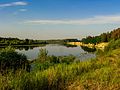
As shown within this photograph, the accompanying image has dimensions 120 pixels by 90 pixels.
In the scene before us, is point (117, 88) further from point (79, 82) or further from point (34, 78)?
point (34, 78)

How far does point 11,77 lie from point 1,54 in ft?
94.5

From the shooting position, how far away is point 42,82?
886 centimetres

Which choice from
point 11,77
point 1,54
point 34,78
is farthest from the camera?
point 1,54

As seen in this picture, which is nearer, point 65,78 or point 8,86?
point 8,86

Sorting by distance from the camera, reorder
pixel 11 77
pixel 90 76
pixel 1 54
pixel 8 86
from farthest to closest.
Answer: pixel 1 54 < pixel 90 76 < pixel 11 77 < pixel 8 86

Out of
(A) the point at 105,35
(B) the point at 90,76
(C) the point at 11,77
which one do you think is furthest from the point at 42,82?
(A) the point at 105,35

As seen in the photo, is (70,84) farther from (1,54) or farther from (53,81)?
(1,54)

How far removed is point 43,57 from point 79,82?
4601cm

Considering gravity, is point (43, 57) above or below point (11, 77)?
below

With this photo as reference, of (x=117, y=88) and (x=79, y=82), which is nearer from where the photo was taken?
(x=117, y=88)

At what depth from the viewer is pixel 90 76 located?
9.64 meters

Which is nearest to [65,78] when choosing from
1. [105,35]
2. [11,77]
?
[11,77]

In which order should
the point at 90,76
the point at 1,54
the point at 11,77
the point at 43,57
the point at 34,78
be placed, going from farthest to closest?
the point at 43,57 → the point at 1,54 → the point at 90,76 → the point at 34,78 → the point at 11,77

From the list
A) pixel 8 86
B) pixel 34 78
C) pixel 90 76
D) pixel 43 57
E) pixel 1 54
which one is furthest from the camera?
pixel 43 57
